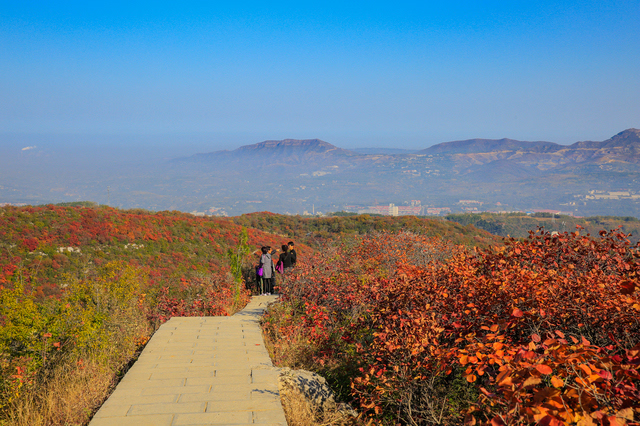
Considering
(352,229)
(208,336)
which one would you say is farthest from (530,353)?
(352,229)

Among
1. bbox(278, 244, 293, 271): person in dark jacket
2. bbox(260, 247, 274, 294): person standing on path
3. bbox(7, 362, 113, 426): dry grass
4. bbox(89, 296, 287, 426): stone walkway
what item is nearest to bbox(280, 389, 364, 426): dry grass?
bbox(89, 296, 287, 426): stone walkway

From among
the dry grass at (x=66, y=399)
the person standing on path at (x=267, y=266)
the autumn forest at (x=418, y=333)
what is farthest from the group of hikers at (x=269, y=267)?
the dry grass at (x=66, y=399)

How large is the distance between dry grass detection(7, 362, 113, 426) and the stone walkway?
0.75ft

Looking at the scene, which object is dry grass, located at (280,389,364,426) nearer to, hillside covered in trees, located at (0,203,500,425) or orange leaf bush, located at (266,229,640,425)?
orange leaf bush, located at (266,229,640,425)

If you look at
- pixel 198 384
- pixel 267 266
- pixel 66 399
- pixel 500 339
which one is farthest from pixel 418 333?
pixel 267 266

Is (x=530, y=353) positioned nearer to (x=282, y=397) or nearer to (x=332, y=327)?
(x=282, y=397)

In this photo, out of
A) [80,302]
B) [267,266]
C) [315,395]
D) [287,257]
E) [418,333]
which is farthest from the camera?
[287,257]

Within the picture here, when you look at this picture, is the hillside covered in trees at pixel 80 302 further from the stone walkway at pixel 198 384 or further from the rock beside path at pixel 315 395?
the rock beside path at pixel 315 395

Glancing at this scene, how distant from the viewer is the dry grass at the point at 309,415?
3703 mm

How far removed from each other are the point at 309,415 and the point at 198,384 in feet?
4.02

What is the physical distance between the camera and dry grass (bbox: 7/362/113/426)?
360 centimetres

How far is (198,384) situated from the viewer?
421 centimetres

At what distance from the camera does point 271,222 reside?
31.6 m

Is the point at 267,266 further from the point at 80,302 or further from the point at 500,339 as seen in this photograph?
the point at 500,339
